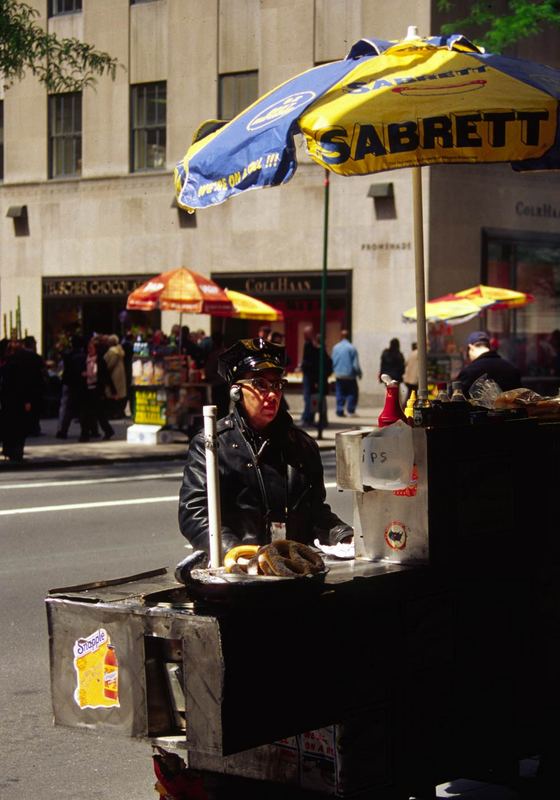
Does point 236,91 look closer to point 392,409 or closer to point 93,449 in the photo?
point 93,449

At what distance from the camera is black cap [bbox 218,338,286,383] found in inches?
198

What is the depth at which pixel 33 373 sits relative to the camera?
20.0m

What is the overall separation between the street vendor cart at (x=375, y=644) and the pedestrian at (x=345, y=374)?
76.3 feet

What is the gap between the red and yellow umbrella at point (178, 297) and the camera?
22875 mm

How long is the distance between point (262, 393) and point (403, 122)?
63.2 inches

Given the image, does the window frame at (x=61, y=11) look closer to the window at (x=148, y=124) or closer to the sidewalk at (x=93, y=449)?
the window at (x=148, y=124)

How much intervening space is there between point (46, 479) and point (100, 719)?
14.3 m

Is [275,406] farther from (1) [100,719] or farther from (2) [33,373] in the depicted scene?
(2) [33,373]

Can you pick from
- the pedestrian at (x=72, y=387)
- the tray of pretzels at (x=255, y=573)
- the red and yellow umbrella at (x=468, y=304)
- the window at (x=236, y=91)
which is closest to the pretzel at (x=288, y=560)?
the tray of pretzels at (x=255, y=573)

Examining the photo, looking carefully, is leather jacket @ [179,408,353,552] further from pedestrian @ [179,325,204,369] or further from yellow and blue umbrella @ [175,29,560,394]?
pedestrian @ [179,325,204,369]

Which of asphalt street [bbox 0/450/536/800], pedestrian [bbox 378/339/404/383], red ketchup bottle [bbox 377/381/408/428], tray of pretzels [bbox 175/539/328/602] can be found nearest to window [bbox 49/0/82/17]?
pedestrian [bbox 378/339/404/383]

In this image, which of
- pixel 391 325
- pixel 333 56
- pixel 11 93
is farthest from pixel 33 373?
pixel 11 93

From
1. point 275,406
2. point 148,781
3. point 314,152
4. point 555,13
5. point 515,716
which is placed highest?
point 555,13

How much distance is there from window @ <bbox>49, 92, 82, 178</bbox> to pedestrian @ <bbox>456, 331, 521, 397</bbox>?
80.4 feet
